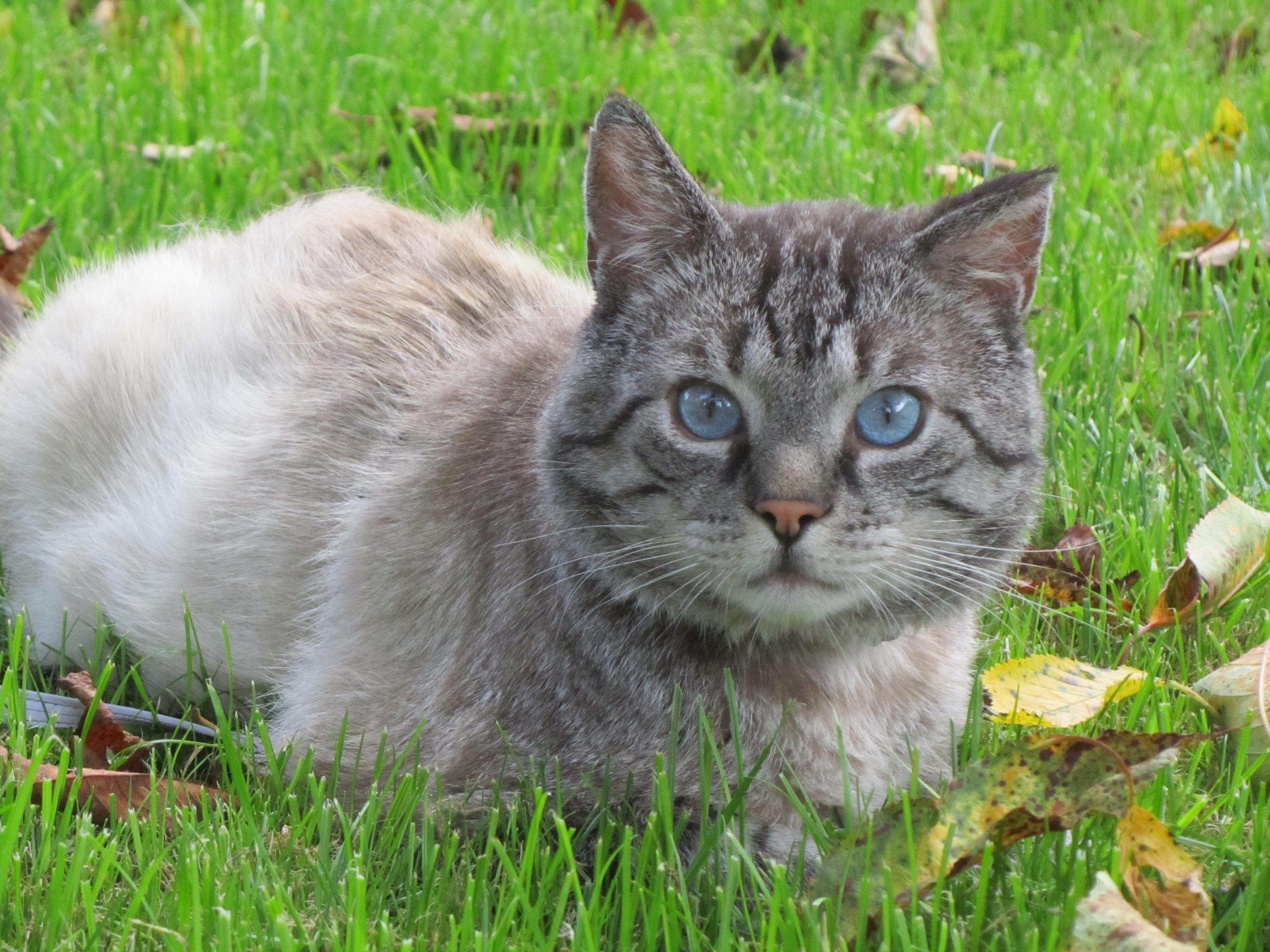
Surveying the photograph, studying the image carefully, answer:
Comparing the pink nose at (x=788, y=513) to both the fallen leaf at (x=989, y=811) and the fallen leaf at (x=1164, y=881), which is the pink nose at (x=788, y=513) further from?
the fallen leaf at (x=1164, y=881)

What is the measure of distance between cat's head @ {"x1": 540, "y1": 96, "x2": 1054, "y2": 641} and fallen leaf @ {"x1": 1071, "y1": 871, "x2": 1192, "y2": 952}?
60 centimetres

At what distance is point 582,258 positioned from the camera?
14.4 ft

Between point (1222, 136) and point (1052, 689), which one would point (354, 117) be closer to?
→ point (1222, 136)

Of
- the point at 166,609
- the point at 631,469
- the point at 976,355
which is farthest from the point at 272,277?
the point at 976,355

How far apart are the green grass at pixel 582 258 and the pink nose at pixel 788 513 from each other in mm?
498

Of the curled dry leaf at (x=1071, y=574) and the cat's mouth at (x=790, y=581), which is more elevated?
the cat's mouth at (x=790, y=581)

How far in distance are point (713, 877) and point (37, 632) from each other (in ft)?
6.35

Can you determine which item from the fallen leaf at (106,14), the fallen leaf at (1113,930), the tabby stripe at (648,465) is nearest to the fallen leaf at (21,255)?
the fallen leaf at (106,14)

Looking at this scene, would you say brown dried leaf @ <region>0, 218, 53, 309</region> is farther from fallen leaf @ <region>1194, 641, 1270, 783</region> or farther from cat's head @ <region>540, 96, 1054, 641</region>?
fallen leaf @ <region>1194, 641, 1270, 783</region>

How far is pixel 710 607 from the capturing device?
2432 millimetres

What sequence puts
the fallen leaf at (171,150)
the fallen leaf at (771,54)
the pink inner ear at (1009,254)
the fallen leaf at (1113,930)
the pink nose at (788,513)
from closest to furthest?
1. the fallen leaf at (1113,930)
2. the pink nose at (788,513)
3. the pink inner ear at (1009,254)
4. the fallen leaf at (171,150)
5. the fallen leaf at (771,54)

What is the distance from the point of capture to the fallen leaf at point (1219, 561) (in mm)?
3039

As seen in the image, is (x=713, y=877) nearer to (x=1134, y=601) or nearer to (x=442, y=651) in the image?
(x=442, y=651)

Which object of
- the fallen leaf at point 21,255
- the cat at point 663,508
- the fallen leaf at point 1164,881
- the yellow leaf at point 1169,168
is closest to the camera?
the fallen leaf at point 1164,881
